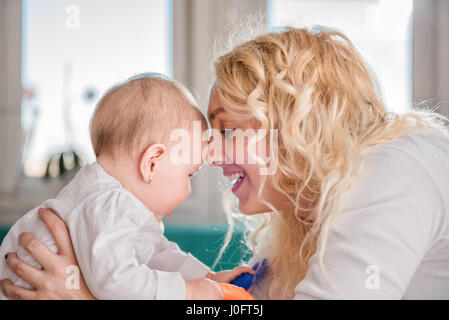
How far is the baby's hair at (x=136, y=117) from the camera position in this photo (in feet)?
3.06

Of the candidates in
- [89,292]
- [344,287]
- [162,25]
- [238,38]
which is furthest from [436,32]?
[89,292]

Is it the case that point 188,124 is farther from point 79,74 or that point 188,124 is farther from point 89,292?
point 79,74

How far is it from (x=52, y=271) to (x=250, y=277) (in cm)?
53

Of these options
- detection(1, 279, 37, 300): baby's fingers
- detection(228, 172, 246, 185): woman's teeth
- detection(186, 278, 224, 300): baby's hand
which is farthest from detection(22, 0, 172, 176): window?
detection(186, 278, 224, 300): baby's hand

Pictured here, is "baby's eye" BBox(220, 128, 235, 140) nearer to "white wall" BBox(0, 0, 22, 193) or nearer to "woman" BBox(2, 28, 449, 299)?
"woman" BBox(2, 28, 449, 299)

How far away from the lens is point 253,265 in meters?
1.36

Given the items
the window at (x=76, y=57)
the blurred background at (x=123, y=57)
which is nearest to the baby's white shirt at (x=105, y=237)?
the blurred background at (x=123, y=57)

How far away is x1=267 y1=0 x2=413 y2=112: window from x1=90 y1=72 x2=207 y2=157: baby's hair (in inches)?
61.8

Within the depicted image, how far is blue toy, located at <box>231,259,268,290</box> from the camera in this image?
3.80 feet

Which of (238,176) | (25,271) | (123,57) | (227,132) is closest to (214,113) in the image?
(227,132)

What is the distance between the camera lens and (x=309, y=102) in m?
0.95

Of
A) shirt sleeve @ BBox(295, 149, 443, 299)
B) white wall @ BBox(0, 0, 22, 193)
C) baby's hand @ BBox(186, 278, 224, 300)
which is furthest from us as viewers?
white wall @ BBox(0, 0, 22, 193)

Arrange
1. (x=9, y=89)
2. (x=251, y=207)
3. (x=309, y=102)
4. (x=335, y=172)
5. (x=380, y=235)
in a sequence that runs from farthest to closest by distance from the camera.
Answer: (x=9, y=89) < (x=251, y=207) < (x=309, y=102) < (x=335, y=172) < (x=380, y=235)

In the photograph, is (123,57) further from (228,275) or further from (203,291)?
(203,291)
